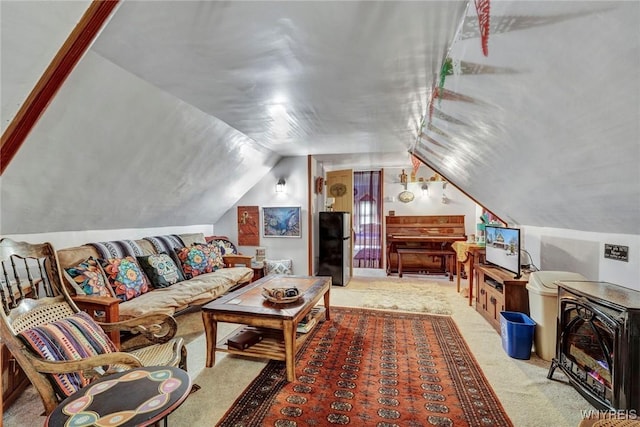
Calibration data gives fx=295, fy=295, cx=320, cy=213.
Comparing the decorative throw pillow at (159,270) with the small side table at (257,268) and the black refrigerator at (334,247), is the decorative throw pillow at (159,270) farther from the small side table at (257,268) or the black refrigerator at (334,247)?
the black refrigerator at (334,247)

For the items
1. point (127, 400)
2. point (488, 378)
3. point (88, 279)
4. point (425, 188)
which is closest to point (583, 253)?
point (488, 378)

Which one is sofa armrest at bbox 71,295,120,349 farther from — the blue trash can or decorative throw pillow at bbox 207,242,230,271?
the blue trash can

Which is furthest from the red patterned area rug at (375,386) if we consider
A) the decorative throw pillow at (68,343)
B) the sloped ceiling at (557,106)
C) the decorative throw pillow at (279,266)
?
the decorative throw pillow at (279,266)

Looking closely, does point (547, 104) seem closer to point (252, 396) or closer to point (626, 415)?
point (626, 415)

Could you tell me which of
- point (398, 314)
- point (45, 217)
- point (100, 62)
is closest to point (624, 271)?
point (398, 314)

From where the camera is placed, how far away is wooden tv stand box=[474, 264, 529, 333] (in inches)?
117

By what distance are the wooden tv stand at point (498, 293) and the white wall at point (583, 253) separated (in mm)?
379

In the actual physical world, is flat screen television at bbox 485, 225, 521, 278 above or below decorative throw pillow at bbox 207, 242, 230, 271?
above

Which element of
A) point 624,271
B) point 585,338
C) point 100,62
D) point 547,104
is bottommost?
point 585,338

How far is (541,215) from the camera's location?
3049 mm

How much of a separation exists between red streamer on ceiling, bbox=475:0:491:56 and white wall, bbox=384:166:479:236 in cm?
529

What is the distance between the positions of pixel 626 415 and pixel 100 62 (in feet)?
12.2

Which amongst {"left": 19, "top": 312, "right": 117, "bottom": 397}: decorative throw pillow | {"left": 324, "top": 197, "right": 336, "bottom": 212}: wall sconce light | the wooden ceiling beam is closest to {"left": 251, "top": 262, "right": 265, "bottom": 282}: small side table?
{"left": 324, "top": 197, "right": 336, "bottom": 212}: wall sconce light

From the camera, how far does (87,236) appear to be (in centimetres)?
328
